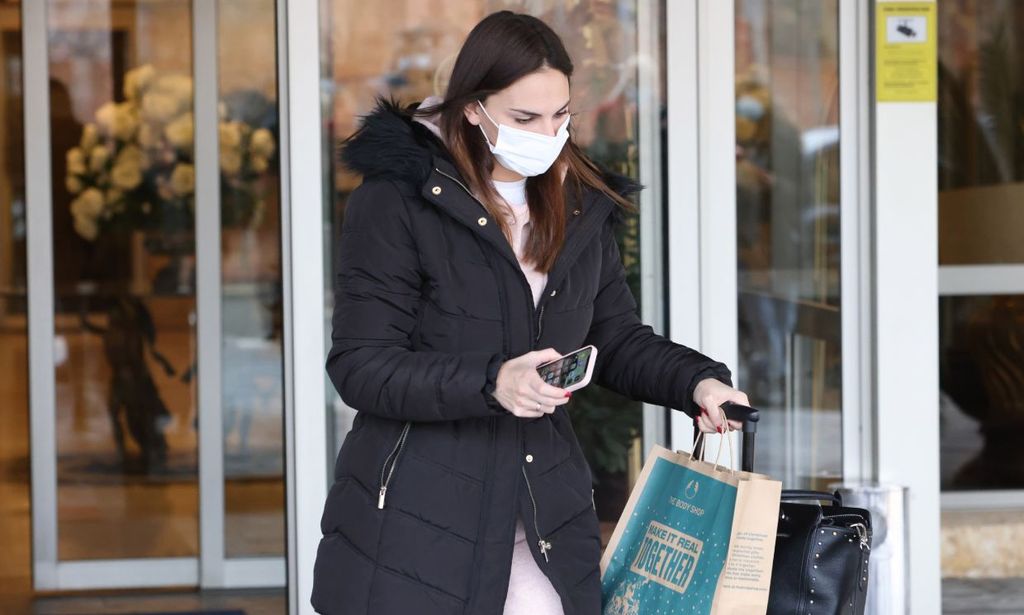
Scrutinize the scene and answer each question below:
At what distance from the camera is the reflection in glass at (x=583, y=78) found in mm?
3602

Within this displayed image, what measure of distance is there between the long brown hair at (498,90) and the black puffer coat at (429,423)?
33 mm

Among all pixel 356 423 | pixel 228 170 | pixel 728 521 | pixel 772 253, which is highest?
pixel 228 170

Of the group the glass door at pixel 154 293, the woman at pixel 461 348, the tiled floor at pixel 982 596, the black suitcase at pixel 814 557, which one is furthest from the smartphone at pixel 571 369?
the glass door at pixel 154 293

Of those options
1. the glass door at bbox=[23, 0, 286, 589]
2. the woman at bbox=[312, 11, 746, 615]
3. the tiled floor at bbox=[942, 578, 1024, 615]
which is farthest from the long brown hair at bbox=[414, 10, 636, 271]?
the glass door at bbox=[23, 0, 286, 589]

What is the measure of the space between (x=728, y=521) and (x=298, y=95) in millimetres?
2008

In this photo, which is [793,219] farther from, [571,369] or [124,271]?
[124,271]

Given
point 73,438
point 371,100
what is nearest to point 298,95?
point 371,100

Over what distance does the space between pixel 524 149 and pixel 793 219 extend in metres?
2.16

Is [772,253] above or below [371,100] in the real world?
below

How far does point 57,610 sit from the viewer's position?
184 inches

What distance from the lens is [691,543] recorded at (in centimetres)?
179

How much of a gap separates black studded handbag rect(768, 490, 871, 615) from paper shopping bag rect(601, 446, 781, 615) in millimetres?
137

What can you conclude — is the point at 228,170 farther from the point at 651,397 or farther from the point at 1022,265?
the point at 651,397

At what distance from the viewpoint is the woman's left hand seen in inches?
72.2
